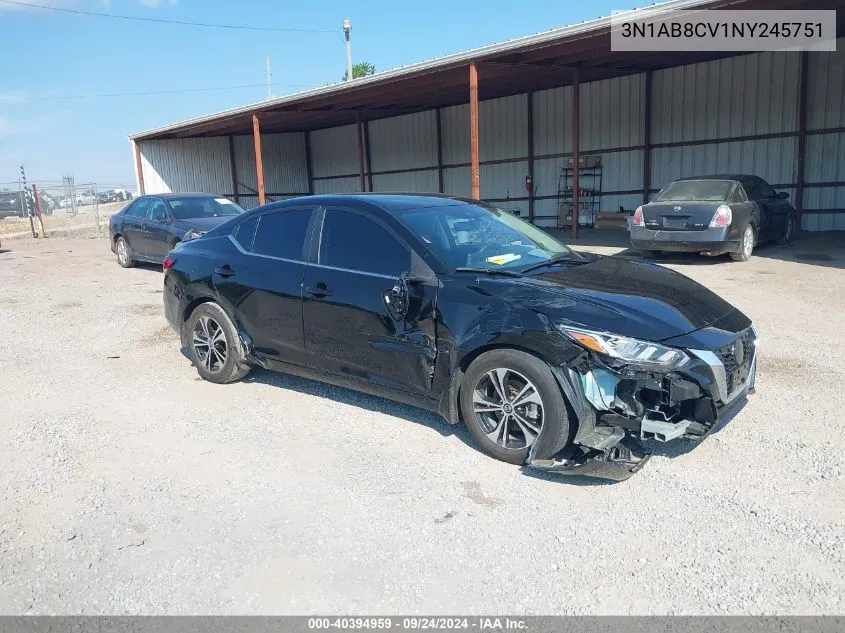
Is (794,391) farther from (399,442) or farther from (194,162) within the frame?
(194,162)

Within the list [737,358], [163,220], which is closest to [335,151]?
[163,220]

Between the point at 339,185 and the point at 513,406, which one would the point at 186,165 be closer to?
the point at 339,185

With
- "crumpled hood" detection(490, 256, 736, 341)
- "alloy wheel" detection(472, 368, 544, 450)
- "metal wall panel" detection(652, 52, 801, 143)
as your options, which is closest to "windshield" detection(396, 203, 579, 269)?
"crumpled hood" detection(490, 256, 736, 341)

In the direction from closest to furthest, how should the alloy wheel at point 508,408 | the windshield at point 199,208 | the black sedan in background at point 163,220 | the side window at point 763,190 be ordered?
the alloy wheel at point 508,408, the black sedan in background at point 163,220, the side window at point 763,190, the windshield at point 199,208

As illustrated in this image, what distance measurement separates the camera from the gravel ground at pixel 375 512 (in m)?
2.86

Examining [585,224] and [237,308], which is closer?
[237,308]

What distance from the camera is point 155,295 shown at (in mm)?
10766

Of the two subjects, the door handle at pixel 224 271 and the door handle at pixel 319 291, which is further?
the door handle at pixel 224 271

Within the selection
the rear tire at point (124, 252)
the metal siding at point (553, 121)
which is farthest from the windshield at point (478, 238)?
the metal siding at point (553, 121)

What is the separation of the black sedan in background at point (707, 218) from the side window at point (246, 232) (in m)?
8.09

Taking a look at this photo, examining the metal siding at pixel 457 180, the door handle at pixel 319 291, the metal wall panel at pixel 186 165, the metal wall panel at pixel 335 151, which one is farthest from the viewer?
the metal wall panel at pixel 335 151

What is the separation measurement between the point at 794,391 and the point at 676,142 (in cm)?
1545

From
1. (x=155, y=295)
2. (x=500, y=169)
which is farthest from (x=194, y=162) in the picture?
(x=155, y=295)

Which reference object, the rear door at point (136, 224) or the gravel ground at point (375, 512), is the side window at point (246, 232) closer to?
the gravel ground at point (375, 512)
